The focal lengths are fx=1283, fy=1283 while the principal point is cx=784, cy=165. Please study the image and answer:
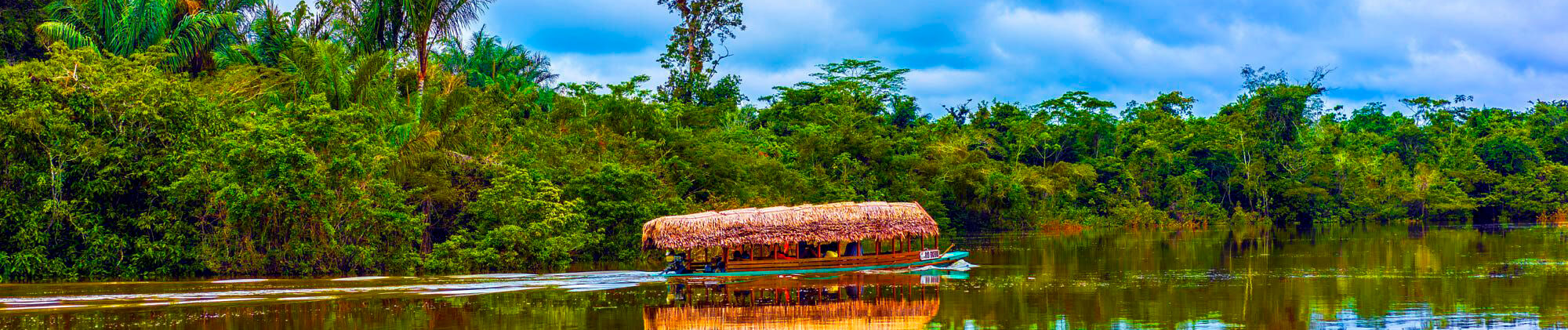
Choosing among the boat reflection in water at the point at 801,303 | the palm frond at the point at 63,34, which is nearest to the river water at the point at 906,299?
the boat reflection in water at the point at 801,303

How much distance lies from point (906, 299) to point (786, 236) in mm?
6511

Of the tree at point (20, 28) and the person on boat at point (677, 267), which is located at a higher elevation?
the tree at point (20, 28)

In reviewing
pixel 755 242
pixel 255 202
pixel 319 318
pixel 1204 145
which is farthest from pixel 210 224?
pixel 1204 145

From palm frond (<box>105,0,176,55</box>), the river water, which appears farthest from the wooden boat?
palm frond (<box>105,0,176,55</box>)

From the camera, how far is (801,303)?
2252 cm

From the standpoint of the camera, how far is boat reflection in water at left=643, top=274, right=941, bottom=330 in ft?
64.5

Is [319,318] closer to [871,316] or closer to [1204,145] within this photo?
[871,316]

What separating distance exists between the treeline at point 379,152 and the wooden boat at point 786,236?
12.3 ft

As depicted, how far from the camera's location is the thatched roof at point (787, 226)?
2858cm

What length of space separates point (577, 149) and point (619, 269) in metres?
6.41

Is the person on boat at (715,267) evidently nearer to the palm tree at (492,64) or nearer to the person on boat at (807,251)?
the person on boat at (807,251)

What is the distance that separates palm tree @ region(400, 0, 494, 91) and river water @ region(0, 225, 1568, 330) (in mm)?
8994

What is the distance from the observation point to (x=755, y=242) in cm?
2889

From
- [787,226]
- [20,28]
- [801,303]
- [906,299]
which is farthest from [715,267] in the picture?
[20,28]
